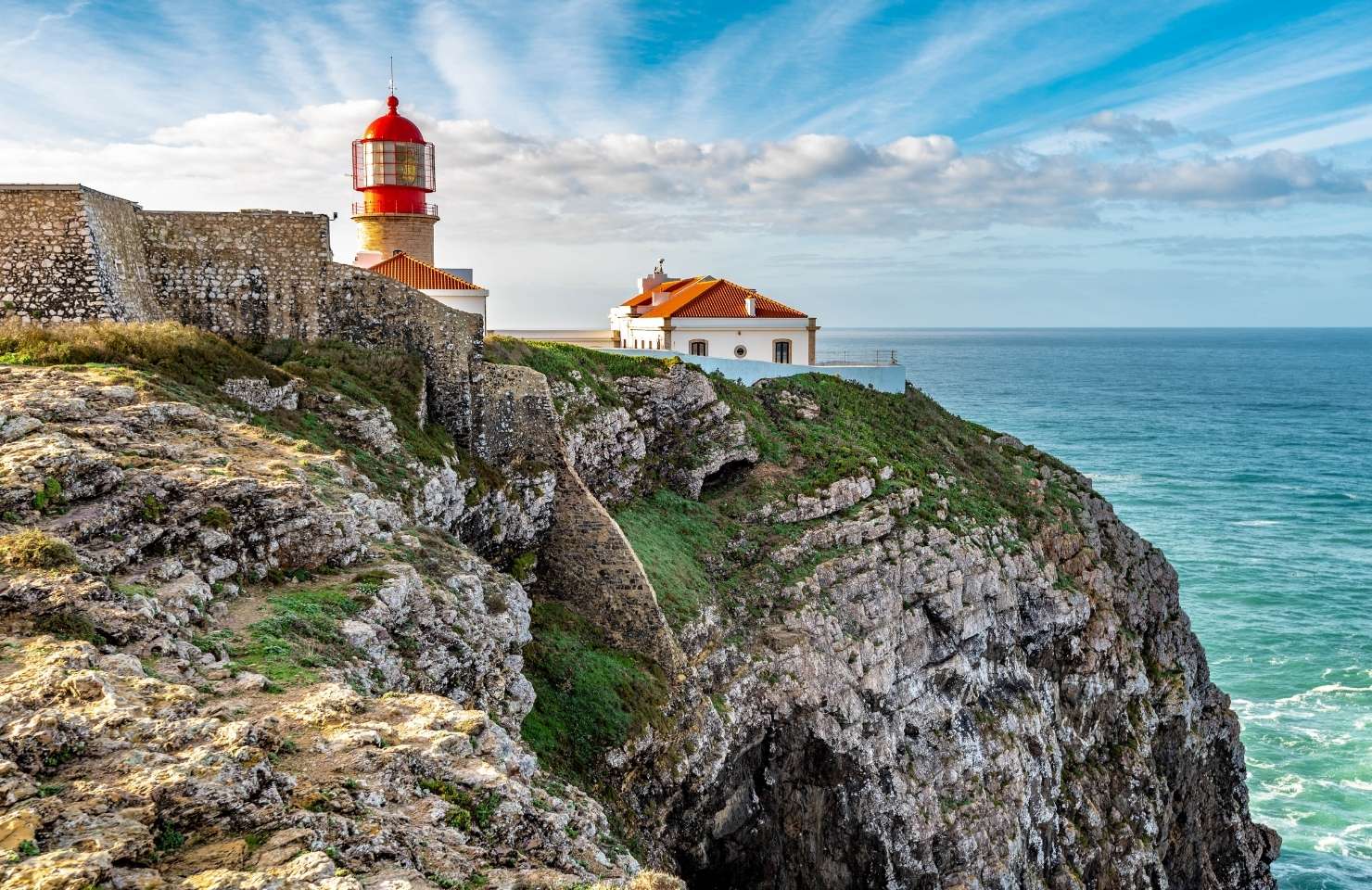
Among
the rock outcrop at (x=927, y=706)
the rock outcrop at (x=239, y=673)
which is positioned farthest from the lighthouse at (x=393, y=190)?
the rock outcrop at (x=239, y=673)

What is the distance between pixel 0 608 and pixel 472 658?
5896 mm

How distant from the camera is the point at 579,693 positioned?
2000 centimetres

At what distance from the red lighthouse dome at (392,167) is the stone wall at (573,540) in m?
11.2

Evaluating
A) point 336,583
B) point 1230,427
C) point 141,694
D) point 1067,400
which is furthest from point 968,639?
point 1067,400

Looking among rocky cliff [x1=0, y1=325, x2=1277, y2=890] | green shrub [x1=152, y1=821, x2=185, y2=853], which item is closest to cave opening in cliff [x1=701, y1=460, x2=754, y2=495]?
rocky cliff [x1=0, y1=325, x2=1277, y2=890]

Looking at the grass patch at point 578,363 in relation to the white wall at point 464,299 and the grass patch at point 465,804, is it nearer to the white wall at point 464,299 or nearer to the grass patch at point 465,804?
the white wall at point 464,299

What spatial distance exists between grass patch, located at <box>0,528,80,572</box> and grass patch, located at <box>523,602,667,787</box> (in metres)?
8.52

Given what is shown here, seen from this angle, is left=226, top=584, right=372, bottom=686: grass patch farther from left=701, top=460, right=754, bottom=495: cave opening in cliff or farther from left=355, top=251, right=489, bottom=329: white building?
left=701, top=460, right=754, bottom=495: cave opening in cliff

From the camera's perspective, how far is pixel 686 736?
2053 cm

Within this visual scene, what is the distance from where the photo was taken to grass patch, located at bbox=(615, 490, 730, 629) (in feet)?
75.9

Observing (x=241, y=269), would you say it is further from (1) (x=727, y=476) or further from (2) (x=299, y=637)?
(1) (x=727, y=476)

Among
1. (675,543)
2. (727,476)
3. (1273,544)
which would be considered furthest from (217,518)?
(1273,544)

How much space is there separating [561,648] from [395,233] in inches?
681

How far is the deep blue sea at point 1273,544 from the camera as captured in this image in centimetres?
3525
